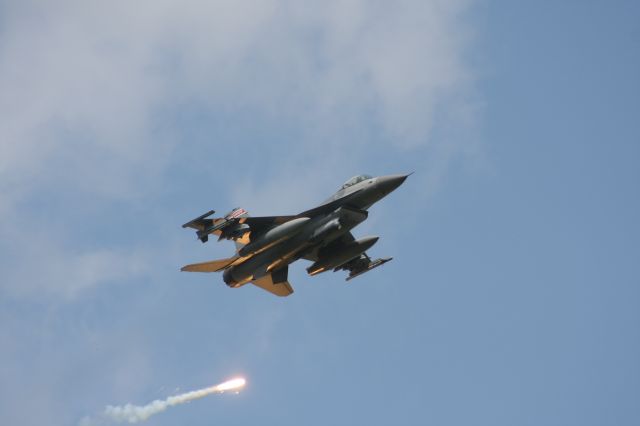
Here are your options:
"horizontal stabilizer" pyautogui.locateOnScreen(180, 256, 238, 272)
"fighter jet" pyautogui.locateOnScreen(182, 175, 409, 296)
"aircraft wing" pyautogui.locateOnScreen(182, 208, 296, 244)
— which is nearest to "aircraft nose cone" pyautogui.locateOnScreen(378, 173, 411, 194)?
"fighter jet" pyautogui.locateOnScreen(182, 175, 409, 296)

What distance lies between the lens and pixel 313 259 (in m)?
53.2

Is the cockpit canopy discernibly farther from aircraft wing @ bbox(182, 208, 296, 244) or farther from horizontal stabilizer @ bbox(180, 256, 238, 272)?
horizontal stabilizer @ bbox(180, 256, 238, 272)

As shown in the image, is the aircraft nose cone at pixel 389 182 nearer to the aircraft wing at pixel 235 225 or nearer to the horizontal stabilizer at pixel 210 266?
the aircraft wing at pixel 235 225

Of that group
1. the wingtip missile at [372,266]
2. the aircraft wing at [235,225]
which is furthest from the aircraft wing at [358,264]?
the aircraft wing at [235,225]

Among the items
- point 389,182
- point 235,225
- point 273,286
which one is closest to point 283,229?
point 235,225

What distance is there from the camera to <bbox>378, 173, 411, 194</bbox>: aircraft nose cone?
46250mm

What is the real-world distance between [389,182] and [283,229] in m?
6.15

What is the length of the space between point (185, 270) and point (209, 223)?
365 centimetres

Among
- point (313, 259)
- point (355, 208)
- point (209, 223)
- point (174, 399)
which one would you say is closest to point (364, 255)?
point (313, 259)

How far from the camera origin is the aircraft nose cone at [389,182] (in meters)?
46.2

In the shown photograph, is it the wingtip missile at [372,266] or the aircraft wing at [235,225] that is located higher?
the aircraft wing at [235,225]

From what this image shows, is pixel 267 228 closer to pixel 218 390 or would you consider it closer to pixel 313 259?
pixel 313 259

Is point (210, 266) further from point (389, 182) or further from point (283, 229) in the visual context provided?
point (389, 182)

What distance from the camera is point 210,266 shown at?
48.7 meters
